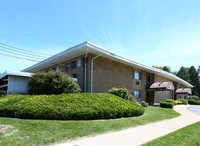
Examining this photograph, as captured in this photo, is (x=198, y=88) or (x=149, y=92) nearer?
(x=149, y=92)

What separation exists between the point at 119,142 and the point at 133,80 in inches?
669

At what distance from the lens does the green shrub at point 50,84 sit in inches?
459

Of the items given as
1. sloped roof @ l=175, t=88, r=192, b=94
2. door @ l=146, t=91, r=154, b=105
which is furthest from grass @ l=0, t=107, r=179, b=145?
sloped roof @ l=175, t=88, r=192, b=94

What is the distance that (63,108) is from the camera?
8031 millimetres

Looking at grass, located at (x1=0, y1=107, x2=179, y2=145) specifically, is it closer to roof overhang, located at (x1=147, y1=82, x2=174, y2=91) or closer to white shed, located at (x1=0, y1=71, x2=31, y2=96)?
white shed, located at (x1=0, y1=71, x2=31, y2=96)

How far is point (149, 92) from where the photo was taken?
26375 mm

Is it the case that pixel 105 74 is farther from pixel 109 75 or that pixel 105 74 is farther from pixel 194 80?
pixel 194 80

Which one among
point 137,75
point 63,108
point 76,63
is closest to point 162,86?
point 137,75

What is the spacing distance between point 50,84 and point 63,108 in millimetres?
4097

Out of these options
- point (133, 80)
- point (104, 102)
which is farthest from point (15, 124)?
point (133, 80)

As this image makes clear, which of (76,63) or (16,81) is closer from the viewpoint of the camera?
(16,81)

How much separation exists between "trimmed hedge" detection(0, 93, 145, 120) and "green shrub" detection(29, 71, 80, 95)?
237 cm

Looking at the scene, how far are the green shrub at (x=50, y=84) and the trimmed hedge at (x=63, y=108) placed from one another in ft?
7.79

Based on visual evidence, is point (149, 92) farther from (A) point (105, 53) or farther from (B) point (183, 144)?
(B) point (183, 144)
